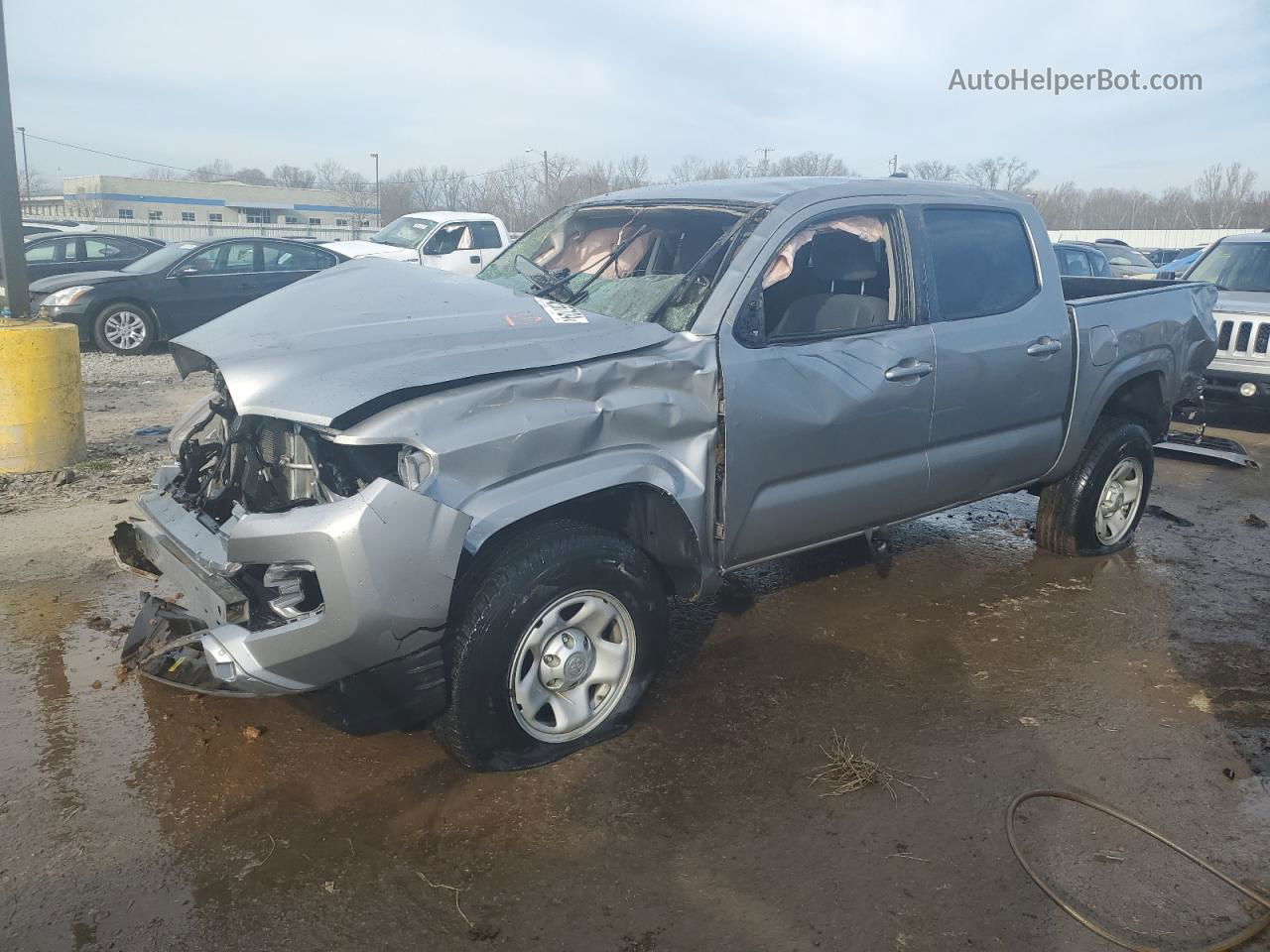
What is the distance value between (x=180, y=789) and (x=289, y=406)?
4.44ft

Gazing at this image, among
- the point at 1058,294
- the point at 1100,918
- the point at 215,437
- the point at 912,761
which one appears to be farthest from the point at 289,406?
the point at 1058,294

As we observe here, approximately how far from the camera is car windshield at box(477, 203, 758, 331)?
12.4 feet

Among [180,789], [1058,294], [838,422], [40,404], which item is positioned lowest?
[180,789]

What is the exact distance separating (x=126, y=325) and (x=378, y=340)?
35.5ft

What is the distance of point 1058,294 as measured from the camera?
4.92 metres

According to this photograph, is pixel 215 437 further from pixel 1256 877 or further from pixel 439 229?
pixel 439 229

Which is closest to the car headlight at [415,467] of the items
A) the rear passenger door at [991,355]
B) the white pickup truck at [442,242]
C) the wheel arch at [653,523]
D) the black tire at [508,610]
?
the black tire at [508,610]

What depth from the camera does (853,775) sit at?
3361 millimetres

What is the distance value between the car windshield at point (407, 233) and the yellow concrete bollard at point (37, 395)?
33.8 ft

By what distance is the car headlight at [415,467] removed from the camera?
2883mm

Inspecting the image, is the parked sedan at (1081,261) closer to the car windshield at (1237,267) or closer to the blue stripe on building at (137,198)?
the car windshield at (1237,267)

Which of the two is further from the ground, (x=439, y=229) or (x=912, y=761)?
(x=439, y=229)

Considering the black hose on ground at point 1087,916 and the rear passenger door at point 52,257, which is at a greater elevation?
Answer: the rear passenger door at point 52,257

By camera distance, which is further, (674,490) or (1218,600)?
(1218,600)
